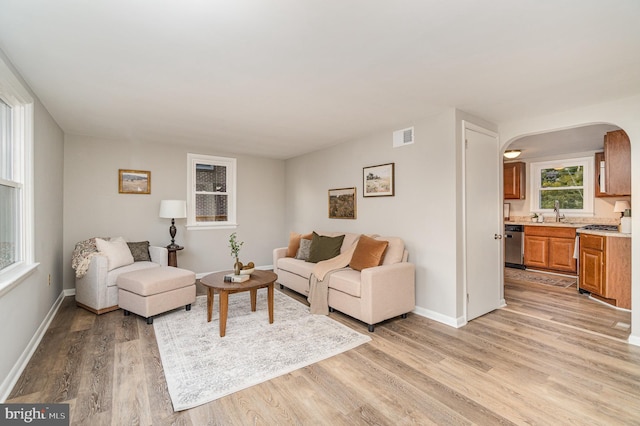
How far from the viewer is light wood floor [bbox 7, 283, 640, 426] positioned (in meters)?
1.83

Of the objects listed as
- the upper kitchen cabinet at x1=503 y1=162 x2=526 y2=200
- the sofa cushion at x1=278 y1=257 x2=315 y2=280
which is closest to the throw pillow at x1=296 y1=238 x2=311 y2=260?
the sofa cushion at x1=278 y1=257 x2=315 y2=280

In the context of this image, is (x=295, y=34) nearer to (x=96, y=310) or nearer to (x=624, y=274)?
(x=96, y=310)

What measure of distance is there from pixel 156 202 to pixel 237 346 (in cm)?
322

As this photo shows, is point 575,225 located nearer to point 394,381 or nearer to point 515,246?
point 515,246

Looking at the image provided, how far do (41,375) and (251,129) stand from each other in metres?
3.11

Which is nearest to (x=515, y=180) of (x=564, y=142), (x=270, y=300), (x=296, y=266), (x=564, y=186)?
(x=564, y=186)

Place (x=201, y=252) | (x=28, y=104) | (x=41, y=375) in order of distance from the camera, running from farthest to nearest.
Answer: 1. (x=201, y=252)
2. (x=28, y=104)
3. (x=41, y=375)

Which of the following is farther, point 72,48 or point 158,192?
point 158,192

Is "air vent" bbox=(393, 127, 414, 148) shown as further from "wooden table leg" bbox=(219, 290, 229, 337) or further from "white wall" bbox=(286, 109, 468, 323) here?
"wooden table leg" bbox=(219, 290, 229, 337)

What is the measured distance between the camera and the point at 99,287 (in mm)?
3492

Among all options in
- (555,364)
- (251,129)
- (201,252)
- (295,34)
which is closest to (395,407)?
(555,364)

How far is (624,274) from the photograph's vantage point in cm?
371

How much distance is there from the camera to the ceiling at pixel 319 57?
163cm

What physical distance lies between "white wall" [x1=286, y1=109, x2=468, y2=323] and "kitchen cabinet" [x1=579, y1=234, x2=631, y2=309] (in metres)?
2.28
